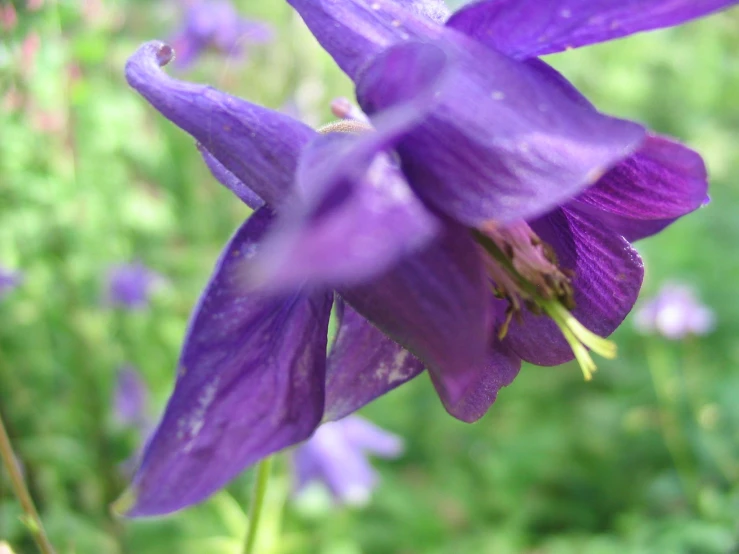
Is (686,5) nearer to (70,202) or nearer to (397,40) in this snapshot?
(397,40)

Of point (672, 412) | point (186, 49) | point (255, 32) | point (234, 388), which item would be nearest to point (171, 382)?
point (186, 49)

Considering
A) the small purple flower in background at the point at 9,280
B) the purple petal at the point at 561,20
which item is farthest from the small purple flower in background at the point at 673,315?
the purple petal at the point at 561,20

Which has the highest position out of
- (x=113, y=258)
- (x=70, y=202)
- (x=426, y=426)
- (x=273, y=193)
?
(x=273, y=193)

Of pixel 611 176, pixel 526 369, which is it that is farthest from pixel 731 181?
pixel 611 176

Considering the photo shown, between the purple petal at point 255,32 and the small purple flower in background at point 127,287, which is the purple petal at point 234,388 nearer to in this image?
the small purple flower in background at point 127,287

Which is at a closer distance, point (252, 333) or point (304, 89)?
point (252, 333)

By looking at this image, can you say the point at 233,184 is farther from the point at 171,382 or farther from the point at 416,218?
the point at 171,382

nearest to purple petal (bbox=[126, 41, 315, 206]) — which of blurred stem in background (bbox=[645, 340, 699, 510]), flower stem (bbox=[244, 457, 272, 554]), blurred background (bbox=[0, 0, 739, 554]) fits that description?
flower stem (bbox=[244, 457, 272, 554])
